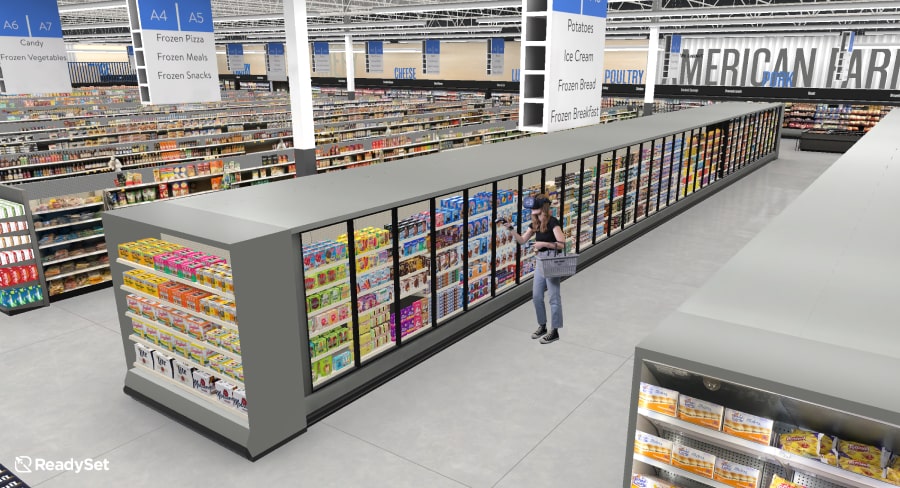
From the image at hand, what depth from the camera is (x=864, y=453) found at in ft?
9.11

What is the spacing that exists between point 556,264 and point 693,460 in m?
3.31

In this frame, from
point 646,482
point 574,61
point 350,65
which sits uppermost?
point 350,65

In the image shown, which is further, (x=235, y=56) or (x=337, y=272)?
(x=235, y=56)

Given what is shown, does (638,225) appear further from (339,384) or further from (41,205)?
(41,205)

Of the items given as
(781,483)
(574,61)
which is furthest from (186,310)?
(781,483)

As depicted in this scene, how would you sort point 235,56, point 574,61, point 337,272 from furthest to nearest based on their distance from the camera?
point 235,56
point 574,61
point 337,272

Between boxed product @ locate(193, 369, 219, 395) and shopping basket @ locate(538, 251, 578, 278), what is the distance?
339 centimetres

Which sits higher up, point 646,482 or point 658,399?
point 658,399

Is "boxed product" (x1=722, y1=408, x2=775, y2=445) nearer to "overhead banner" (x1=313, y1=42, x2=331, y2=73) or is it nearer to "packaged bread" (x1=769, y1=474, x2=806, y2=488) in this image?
"packaged bread" (x1=769, y1=474, x2=806, y2=488)

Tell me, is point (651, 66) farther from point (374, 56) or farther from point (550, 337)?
point (550, 337)

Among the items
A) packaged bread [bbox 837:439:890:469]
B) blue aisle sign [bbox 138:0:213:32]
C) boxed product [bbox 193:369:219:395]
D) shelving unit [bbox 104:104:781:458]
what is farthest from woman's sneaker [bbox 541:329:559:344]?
blue aisle sign [bbox 138:0:213:32]

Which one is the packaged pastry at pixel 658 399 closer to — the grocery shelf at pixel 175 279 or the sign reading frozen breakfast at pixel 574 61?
the sign reading frozen breakfast at pixel 574 61

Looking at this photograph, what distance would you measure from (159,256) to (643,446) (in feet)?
14.2

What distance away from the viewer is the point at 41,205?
26.3ft
